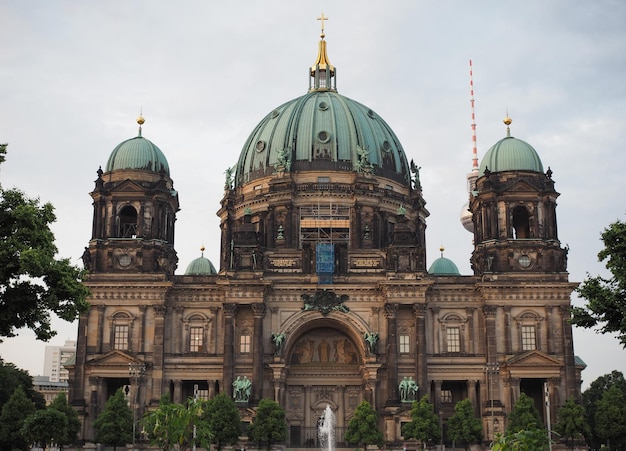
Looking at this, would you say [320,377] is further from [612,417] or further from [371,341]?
[612,417]

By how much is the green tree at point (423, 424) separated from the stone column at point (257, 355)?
12.5m

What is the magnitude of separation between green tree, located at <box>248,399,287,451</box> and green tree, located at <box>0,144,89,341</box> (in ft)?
109

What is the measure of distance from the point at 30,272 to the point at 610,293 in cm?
2427

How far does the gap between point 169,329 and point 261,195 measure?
1825 cm

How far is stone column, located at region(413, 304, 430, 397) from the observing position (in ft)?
247

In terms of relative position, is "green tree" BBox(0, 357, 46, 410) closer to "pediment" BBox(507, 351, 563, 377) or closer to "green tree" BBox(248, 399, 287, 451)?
"green tree" BBox(248, 399, 287, 451)

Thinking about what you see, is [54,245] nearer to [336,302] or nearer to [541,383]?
[336,302]

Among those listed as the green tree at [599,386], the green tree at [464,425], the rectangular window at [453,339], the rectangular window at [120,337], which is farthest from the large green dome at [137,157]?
the green tree at [599,386]

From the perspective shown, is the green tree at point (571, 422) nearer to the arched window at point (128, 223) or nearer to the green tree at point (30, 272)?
the arched window at point (128, 223)

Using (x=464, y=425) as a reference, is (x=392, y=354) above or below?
above

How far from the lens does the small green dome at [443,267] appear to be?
94062mm

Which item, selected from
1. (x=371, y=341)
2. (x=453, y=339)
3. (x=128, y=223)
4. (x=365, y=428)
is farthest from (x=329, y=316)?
(x=128, y=223)

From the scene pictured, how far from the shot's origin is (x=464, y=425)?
70.9 metres

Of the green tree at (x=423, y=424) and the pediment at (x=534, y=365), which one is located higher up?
the pediment at (x=534, y=365)
